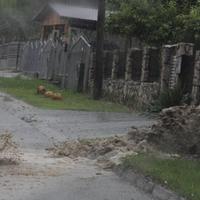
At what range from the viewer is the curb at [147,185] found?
813cm

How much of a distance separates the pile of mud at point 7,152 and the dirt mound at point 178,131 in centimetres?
232

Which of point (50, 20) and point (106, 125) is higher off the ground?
point (50, 20)

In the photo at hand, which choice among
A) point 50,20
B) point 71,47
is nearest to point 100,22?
point 71,47

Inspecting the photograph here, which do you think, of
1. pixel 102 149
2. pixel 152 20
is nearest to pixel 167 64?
pixel 152 20

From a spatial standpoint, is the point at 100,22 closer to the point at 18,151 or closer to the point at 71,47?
the point at 71,47

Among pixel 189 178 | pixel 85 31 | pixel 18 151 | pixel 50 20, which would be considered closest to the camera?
pixel 189 178

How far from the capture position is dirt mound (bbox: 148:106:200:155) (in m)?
10.3

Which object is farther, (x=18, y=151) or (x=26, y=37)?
(x=26, y=37)

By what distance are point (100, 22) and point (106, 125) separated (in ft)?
24.8

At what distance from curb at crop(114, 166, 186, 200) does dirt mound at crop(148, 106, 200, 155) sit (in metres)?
1.22

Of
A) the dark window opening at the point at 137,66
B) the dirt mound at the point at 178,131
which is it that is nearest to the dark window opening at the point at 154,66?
the dark window opening at the point at 137,66

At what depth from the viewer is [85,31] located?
34781mm

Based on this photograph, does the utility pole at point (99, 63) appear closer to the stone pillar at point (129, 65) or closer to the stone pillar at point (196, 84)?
the stone pillar at point (129, 65)

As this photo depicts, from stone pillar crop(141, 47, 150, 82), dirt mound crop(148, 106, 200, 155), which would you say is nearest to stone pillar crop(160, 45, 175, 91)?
stone pillar crop(141, 47, 150, 82)
